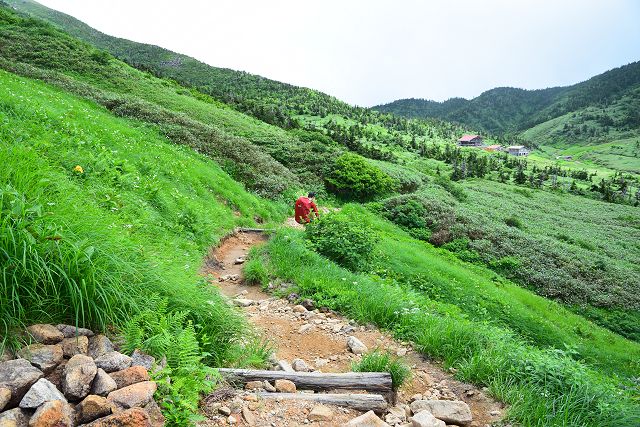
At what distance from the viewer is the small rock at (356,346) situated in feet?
19.9

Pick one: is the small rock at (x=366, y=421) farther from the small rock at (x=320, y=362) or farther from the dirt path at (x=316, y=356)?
the small rock at (x=320, y=362)

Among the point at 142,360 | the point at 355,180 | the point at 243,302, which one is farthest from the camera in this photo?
the point at 355,180

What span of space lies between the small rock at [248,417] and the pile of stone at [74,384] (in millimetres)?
885

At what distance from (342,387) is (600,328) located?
22.2m

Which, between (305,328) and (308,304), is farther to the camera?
(308,304)

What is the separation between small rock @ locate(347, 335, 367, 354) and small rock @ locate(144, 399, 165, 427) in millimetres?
3629

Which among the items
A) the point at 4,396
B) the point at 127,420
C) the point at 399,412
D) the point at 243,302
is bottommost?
the point at 243,302

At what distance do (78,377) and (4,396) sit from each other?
0.44 meters

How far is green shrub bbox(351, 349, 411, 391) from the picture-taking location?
4.79m

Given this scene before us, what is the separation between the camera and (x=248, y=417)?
361 centimetres

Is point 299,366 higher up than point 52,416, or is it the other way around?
point 52,416

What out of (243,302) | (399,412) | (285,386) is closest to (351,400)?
(399,412)

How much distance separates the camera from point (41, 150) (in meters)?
8.20

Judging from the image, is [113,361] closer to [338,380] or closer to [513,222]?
[338,380]
